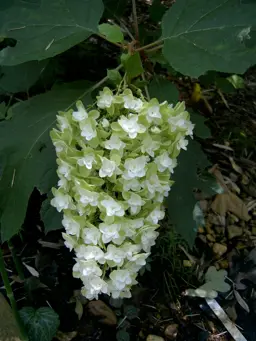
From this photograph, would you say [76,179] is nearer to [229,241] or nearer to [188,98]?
[229,241]

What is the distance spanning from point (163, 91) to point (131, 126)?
40 cm

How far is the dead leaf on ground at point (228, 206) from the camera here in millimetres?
2127

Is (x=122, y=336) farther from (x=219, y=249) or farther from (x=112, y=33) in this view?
(x=112, y=33)

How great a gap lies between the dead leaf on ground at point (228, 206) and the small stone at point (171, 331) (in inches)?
21.4

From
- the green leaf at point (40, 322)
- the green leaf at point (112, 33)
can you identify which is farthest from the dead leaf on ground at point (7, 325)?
the green leaf at point (112, 33)

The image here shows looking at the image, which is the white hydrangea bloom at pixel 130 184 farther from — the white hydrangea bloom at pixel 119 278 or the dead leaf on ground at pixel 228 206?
the dead leaf on ground at pixel 228 206

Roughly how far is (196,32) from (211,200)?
101 centimetres

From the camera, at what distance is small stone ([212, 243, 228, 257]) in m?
2.00

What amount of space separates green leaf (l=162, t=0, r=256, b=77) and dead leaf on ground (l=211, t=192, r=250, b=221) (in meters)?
0.95

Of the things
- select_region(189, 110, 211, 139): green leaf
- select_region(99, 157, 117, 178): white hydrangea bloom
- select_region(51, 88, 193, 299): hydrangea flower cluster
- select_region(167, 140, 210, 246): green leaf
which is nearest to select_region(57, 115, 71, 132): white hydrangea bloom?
select_region(51, 88, 193, 299): hydrangea flower cluster

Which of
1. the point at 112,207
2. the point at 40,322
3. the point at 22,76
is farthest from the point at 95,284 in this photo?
the point at 22,76

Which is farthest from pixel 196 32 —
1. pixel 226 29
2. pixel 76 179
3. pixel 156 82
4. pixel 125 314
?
pixel 125 314

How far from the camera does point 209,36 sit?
1.25 meters

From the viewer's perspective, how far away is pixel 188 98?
2.32m
